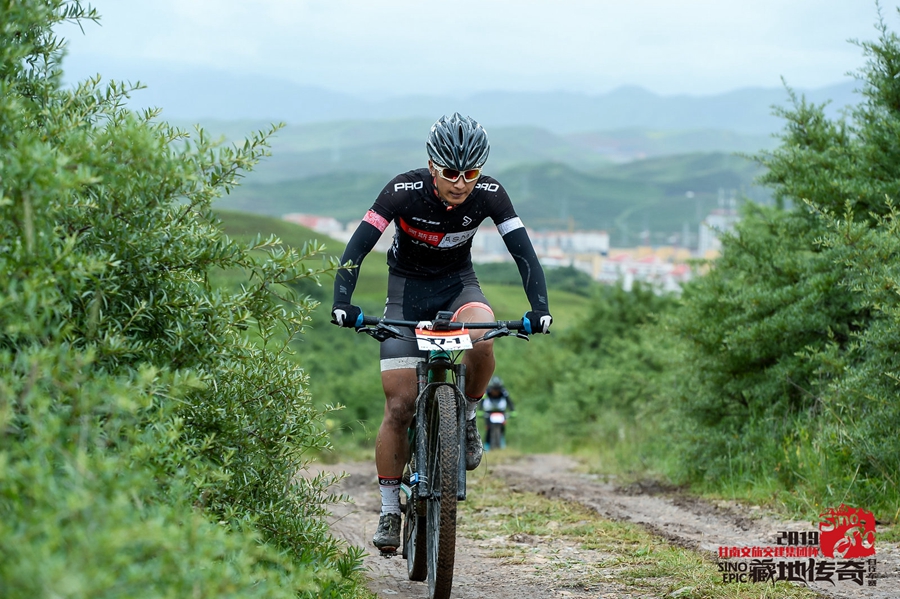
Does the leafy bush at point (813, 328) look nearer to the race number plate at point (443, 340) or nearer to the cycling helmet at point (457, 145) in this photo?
the cycling helmet at point (457, 145)

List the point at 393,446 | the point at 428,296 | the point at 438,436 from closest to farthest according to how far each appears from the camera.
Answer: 1. the point at 438,436
2. the point at 393,446
3. the point at 428,296

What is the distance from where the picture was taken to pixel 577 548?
6.59 m

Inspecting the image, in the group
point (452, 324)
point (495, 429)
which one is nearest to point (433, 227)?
point (452, 324)

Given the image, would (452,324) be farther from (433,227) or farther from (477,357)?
(433,227)

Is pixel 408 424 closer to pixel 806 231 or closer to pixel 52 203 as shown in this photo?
pixel 52 203

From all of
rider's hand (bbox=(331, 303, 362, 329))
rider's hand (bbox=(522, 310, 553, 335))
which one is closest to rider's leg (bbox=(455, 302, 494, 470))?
rider's hand (bbox=(522, 310, 553, 335))

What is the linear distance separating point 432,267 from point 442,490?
1.74 metres

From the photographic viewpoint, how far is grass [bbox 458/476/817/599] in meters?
5.12

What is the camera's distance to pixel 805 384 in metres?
9.29

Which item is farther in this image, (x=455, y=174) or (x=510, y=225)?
(x=510, y=225)

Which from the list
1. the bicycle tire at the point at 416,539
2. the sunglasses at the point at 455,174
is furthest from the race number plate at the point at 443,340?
the sunglasses at the point at 455,174

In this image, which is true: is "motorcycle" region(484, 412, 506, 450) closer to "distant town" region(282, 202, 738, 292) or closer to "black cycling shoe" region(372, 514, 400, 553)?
"black cycling shoe" region(372, 514, 400, 553)

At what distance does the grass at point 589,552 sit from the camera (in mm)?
Answer: 5117

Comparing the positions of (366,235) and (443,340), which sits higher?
→ (366,235)
